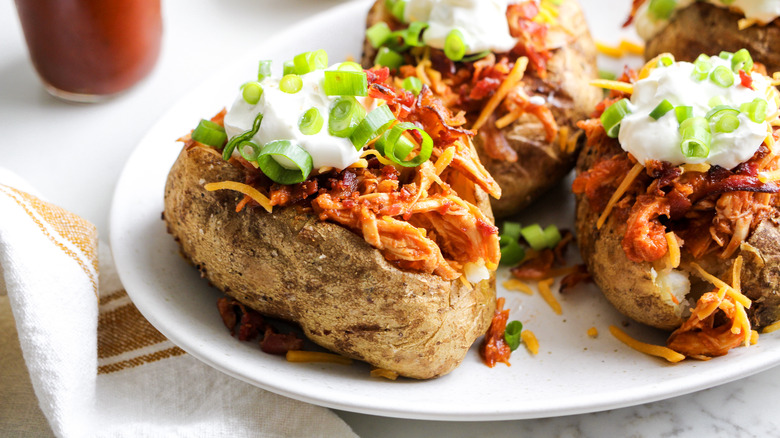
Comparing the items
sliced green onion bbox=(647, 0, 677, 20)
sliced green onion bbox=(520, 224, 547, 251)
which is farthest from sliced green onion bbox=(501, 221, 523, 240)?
sliced green onion bbox=(647, 0, 677, 20)

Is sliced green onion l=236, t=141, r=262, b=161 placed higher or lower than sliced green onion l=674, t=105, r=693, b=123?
higher

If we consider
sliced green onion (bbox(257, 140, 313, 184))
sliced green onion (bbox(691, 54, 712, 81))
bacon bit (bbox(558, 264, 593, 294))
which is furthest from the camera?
bacon bit (bbox(558, 264, 593, 294))

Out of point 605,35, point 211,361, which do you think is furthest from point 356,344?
point 605,35

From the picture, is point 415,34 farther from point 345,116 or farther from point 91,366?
point 91,366

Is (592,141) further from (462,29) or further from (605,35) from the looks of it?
(605,35)

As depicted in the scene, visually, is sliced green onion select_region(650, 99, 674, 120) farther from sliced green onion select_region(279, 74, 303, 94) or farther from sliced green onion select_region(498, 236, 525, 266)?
sliced green onion select_region(279, 74, 303, 94)

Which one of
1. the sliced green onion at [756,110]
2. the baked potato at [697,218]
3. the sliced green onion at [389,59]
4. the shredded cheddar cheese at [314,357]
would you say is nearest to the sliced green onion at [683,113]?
the baked potato at [697,218]
